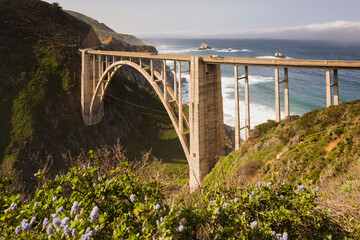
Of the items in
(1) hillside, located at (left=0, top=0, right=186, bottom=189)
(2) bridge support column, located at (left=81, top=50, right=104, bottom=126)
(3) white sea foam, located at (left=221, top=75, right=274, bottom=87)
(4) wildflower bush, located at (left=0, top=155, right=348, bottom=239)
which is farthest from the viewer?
(3) white sea foam, located at (left=221, top=75, right=274, bottom=87)

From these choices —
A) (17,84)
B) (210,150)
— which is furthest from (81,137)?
(210,150)

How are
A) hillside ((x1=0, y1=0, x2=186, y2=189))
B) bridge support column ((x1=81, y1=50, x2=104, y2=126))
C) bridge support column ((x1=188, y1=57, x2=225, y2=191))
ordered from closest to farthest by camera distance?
bridge support column ((x1=188, y1=57, x2=225, y2=191)) → hillside ((x1=0, y1=0, x2=186, y2=189)) → bridge support column ((x1=81, y1=50, x2=104, y2=126))

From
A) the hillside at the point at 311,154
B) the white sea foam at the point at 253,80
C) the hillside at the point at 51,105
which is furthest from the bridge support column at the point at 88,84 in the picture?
the white sea foam at the point at 253,80

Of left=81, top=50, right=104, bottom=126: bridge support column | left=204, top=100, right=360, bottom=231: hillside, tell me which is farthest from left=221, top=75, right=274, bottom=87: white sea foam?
left=204, top=100, right=360, bottom=231: hillside

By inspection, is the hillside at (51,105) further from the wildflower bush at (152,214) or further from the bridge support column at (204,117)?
the wildflower bush at (152,214)

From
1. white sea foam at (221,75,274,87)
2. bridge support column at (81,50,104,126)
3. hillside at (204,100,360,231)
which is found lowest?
hillside at (204,100,360,231)

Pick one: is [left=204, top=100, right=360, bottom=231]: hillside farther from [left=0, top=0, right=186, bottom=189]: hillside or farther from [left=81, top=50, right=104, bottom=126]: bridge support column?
[left=81, top=50, right=104, bottom=126]: bridge support column

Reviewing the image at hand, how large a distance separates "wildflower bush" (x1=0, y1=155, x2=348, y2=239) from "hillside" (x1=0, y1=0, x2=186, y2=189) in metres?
24.1

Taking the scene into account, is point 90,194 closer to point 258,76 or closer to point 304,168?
point 304,168

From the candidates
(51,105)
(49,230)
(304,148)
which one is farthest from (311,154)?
(51,105)

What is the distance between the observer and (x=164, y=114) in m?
45.0

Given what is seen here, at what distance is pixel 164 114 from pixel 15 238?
4170 cm

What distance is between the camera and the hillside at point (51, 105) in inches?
1184

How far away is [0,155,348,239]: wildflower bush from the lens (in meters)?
3.63
